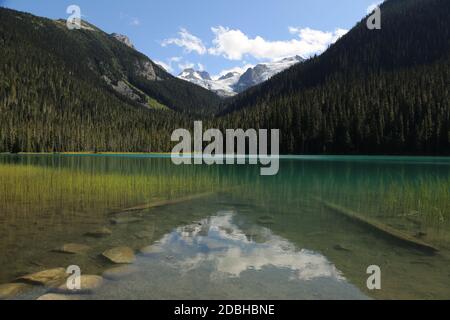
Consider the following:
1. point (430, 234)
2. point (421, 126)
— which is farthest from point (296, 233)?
point (421, 126)

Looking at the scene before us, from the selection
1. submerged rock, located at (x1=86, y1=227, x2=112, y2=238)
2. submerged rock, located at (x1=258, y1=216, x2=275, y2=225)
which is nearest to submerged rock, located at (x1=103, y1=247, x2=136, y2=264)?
submerged rock, located at (x1=86, y1=227, x2=112, y2=238)

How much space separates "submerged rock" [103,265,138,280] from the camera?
10277 millimetres

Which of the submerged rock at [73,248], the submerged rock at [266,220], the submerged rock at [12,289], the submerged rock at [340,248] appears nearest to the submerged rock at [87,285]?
the submerged rock at [12,289]

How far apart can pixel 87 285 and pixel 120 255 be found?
109 inches

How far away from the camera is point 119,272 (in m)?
10.6

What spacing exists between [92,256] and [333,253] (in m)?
8.80

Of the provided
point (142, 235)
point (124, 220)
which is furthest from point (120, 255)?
point (124, 220)

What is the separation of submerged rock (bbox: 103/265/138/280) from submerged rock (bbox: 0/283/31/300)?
2.08m

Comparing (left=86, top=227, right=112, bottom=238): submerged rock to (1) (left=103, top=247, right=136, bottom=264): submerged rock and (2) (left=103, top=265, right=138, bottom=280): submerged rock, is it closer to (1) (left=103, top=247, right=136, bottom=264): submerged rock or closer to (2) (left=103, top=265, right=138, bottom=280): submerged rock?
(1) (left=103, top=247, right=136, bottom=264): submerged rock

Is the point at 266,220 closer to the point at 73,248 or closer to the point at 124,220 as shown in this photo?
the point at 124,220

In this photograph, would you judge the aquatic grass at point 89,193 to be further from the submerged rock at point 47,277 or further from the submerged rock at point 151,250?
the submerged rock at point 47,277

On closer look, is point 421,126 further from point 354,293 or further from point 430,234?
point 354,293
